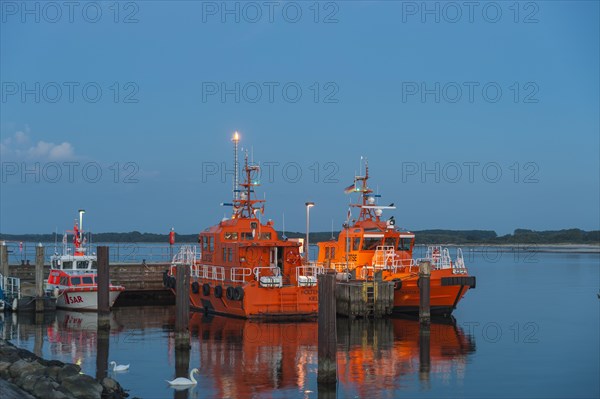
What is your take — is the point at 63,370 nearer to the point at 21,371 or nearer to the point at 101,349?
the point at 21,371

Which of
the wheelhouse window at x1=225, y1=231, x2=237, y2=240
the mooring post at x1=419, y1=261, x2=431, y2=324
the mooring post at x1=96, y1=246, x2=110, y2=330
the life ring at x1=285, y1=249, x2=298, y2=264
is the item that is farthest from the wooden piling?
the mooring post at x1=419, y1=261, x2=431, y2=324

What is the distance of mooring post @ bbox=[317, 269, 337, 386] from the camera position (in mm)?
20641

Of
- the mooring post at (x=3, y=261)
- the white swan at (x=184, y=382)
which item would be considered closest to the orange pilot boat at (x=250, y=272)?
the mooring post at (x=3, y=261)

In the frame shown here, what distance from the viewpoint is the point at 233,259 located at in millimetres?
36062

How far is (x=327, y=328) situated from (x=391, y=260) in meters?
17.9

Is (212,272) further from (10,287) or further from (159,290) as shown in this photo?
(10,287)

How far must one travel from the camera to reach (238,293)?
110 feet

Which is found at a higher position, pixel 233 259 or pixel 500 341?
pixel 233 259

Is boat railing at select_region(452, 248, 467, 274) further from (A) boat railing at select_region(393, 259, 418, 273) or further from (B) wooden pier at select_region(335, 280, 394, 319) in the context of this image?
(B) wooden pier at select_region(335, 280, 394, 319)

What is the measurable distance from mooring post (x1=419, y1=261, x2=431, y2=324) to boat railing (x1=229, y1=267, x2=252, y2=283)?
6.79m

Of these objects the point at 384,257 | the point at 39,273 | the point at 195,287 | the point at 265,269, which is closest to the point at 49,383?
the point at 265,269

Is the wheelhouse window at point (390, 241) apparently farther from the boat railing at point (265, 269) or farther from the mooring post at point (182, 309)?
the mooring post at point (182, 309)

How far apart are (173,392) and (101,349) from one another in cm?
751

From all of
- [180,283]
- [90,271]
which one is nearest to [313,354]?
[180,283]
